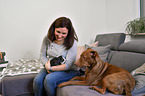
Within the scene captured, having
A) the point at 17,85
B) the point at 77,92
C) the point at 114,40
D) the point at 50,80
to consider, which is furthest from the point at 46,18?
the point at 77,92

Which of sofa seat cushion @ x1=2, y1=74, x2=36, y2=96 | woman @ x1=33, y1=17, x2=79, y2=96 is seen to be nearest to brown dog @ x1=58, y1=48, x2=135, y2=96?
woman @ x1=33, y1=17, x2=79, y2=96

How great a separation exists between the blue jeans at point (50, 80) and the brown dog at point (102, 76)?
85mm

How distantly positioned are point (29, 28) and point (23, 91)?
1794 millimetres

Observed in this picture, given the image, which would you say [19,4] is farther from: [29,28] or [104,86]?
[104,86]

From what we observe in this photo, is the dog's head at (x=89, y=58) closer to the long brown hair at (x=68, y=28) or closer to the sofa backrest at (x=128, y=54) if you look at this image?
the long brown hair at (x=68, y=28)

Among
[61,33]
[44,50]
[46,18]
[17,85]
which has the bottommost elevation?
[17,85]

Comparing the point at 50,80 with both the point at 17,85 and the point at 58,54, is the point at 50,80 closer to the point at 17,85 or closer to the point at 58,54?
the point at 58,54

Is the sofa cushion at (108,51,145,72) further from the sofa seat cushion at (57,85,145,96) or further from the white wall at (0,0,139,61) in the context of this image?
the white wall at (0,0,139,61)

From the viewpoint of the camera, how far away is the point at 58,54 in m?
1.71

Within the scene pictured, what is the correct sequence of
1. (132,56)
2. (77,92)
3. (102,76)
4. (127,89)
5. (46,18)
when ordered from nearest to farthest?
(127,89) → (77,92) → (102,76) → (132,56) → (46,18)

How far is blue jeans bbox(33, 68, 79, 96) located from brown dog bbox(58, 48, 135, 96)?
8 centimetres

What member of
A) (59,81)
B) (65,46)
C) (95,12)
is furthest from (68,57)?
(95,12)

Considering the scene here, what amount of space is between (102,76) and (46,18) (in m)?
2.40

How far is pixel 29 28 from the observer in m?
3.19
